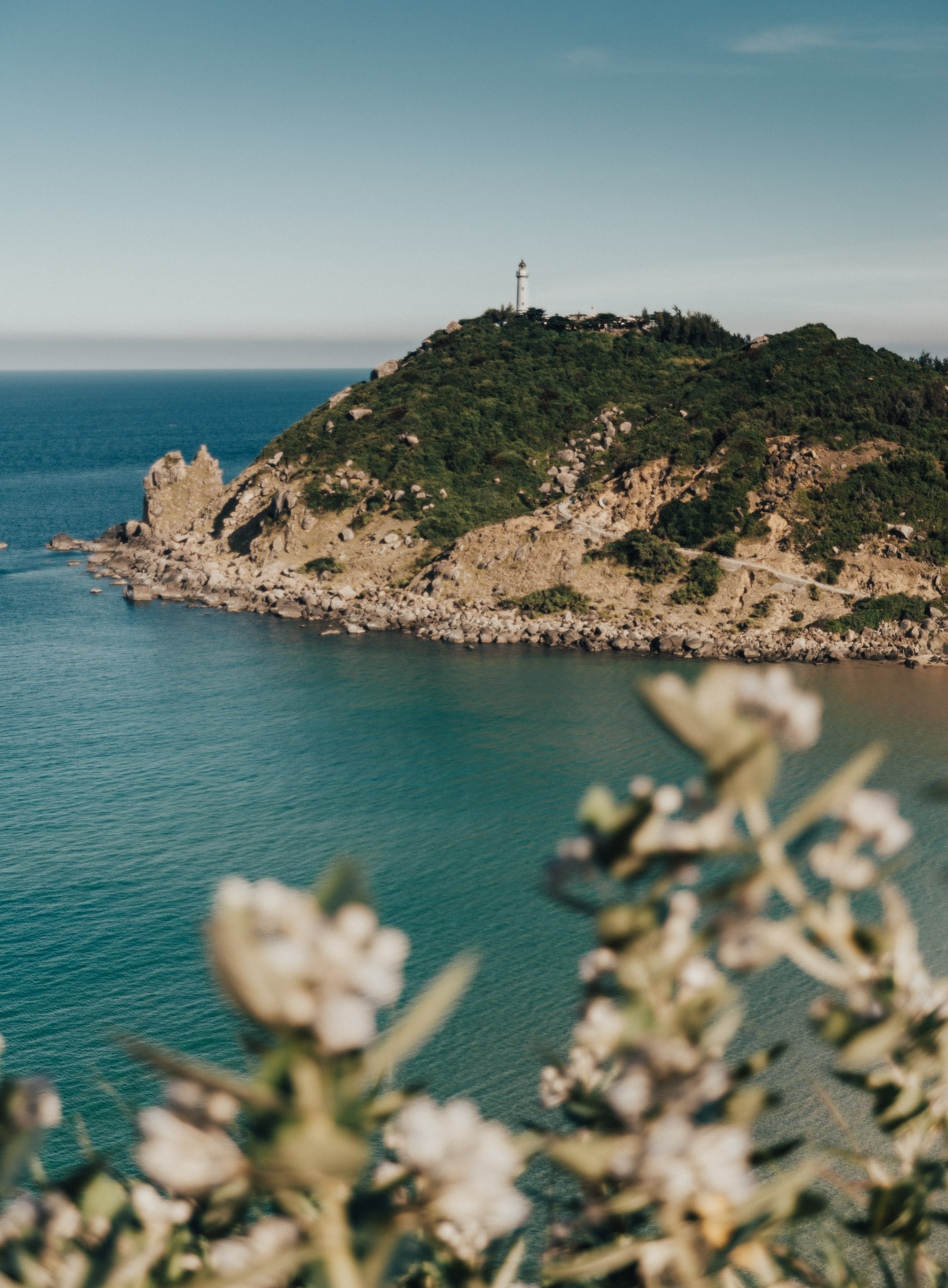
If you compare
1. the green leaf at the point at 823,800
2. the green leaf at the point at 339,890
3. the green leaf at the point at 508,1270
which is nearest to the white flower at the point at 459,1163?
the green leaf at the point at 339,890

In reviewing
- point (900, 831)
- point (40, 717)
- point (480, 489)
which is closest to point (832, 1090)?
point (900, 831)

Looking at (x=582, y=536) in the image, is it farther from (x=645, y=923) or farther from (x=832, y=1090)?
(x=645, y=923)

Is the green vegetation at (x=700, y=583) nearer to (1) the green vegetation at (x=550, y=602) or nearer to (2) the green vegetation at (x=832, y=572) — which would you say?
(1) the green vegetation at (x=550, y=602)

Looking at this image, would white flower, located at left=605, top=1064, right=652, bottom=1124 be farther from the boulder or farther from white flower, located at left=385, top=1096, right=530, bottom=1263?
the boulder

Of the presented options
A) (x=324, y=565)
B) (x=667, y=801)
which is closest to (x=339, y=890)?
(x=667, y=801)

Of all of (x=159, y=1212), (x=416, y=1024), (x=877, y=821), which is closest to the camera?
(x=416, y=1024)

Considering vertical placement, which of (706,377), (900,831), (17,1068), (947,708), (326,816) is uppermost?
(706,377)

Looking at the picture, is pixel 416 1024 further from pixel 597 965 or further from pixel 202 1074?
pixel 597 965
